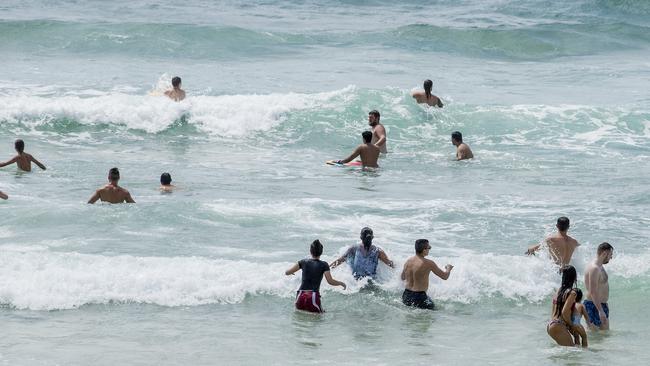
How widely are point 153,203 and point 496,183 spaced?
20.7 feet

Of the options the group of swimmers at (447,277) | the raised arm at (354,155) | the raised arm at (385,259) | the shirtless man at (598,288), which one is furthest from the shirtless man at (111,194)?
the shirtless man at (598,288)

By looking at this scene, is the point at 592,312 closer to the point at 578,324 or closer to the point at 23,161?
the point at 578,324

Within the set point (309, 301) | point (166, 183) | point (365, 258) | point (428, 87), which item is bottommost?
point (309, 301)

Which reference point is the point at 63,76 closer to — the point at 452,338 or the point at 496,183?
the point at 496,183

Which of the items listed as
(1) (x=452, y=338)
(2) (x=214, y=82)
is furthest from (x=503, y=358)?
(2) (x=214, y=82)

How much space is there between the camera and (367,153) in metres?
20.8

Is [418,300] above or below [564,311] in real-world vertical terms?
below

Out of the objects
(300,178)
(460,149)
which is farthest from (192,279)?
(460,149)

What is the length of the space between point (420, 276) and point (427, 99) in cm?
1325

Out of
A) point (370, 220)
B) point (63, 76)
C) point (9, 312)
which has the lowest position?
point (9, 312)

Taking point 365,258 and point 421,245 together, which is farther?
point 365,258

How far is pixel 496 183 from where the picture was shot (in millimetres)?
19703

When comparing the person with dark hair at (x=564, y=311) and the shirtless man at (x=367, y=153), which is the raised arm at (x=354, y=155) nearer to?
the shirtless man at (x=367, y=153)

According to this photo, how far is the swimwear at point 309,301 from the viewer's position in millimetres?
12711
